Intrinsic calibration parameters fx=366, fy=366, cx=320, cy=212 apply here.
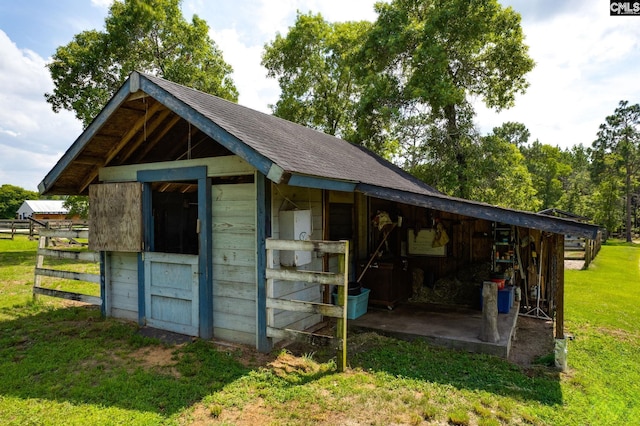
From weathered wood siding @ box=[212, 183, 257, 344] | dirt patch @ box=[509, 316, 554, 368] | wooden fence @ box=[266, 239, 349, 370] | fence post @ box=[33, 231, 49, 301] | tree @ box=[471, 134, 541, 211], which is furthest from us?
tree @ box=[471, 134, 541, 211]

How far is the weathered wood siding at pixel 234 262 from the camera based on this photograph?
16.4 ft

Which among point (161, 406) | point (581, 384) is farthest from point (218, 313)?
point (581, 384)

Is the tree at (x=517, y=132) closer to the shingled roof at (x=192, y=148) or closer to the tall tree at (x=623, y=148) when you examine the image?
the tall tree at (x=623, y=148)

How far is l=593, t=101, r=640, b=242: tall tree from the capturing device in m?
33.3

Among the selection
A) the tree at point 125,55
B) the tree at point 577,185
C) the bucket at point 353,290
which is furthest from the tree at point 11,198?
the tree at point 577,185

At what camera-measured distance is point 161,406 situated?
356cm

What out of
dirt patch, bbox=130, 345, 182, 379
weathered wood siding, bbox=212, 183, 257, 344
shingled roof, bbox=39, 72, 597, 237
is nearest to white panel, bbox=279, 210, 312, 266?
weathered wood siding, bbox=212, 183, 257, 344

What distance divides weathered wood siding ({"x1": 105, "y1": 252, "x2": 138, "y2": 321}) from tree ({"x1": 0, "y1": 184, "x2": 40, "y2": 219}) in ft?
212

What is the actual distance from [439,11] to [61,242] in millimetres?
20538

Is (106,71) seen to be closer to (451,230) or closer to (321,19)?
(321,19)

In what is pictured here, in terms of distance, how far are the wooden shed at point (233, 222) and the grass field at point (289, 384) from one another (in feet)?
2.08

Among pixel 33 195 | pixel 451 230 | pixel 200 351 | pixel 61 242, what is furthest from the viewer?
pixel 33 195

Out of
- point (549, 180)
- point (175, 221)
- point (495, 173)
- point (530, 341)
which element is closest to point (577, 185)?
point (549, 180)

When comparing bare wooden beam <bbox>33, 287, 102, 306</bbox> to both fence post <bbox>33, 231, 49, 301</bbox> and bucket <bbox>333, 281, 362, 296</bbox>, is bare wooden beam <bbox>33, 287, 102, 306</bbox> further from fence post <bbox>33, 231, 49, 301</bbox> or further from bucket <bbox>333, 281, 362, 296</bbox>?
bucket <bbox>333, 281, 362, 296</bbox>
